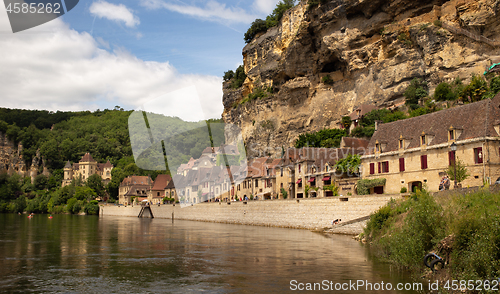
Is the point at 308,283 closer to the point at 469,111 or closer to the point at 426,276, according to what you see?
the point at 426,276

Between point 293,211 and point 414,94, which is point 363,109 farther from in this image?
point 293,211

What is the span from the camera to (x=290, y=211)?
34.3 metres

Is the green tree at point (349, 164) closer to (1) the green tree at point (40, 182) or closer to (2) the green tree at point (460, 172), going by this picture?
(2) the green tree at point (460, 172)

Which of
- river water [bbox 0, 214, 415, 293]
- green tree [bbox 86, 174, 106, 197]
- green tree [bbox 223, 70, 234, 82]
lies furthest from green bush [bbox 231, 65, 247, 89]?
river water [bbox 0, 214, 415, 293]

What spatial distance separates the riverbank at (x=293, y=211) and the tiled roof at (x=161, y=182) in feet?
97.2

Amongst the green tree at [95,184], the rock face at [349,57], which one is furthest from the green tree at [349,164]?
the green tree at [95,184]

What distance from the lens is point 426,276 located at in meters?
13.2

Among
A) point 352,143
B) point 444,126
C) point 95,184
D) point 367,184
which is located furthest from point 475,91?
point 95,184

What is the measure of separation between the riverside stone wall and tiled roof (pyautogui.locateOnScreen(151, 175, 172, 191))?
1156 inches

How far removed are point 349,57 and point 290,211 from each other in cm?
2996

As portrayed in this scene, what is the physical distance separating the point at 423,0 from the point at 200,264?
45101 millimetres

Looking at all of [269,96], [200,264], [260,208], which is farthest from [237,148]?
[200,264]

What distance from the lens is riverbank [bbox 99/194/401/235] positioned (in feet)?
89.4

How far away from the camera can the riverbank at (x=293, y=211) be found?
89.4 feet
